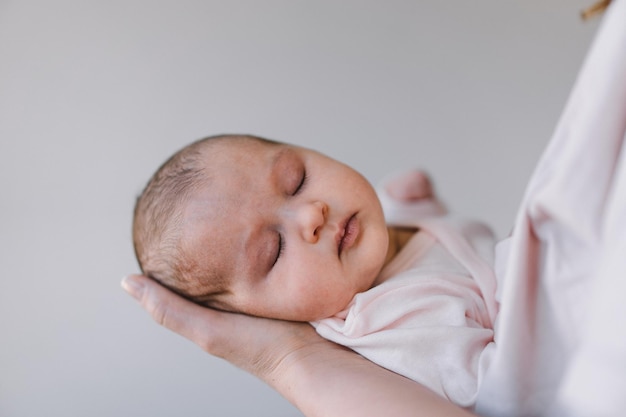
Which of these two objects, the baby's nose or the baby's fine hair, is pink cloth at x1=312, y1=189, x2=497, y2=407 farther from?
the baby's fine hair

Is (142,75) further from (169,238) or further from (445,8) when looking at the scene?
(445,8)

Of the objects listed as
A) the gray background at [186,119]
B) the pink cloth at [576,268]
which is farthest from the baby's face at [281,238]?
the gray background at [186,119]

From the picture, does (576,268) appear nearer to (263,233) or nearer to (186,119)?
(263,233)

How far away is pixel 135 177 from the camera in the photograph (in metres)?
1.49

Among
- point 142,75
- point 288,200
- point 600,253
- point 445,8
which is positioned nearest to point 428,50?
point 445,8

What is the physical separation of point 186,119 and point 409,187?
595mm

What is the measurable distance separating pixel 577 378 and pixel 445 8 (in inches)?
53.9

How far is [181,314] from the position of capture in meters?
0.89

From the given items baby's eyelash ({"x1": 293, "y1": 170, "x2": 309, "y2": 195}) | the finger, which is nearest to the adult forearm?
the finger

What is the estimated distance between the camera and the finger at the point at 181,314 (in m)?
0.89

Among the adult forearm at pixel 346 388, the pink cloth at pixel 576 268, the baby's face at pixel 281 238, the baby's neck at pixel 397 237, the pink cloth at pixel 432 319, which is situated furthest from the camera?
the baby's neck at pixel 397 237

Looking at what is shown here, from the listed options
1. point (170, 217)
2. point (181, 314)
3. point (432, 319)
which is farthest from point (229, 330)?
point (432, 319)

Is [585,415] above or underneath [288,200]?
underneath

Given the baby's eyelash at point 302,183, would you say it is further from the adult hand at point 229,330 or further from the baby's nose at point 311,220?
the adult hand at point 229,330
